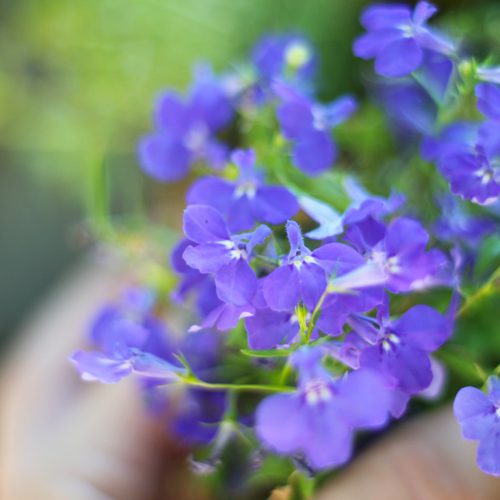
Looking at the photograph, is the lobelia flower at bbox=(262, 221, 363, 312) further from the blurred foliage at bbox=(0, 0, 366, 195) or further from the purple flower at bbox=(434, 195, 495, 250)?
the blurred foliage at bbox=(0, 0, 366, 195)

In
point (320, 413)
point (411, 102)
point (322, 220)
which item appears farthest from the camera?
point (411, 102)

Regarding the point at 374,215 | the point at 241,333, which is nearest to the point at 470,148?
the point at 374,215

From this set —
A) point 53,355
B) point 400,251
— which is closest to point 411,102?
point 400,251

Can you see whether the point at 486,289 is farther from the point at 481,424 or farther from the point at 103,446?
the point at 103,446

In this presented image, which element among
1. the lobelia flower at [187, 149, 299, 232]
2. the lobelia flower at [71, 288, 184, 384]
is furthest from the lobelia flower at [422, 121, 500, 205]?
the lobelia flower at [71, 288, 184, 384]

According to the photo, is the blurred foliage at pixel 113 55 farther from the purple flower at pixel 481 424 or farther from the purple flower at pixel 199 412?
the purple flower at pixel 481 424

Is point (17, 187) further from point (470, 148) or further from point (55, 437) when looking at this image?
point (470, 148)
